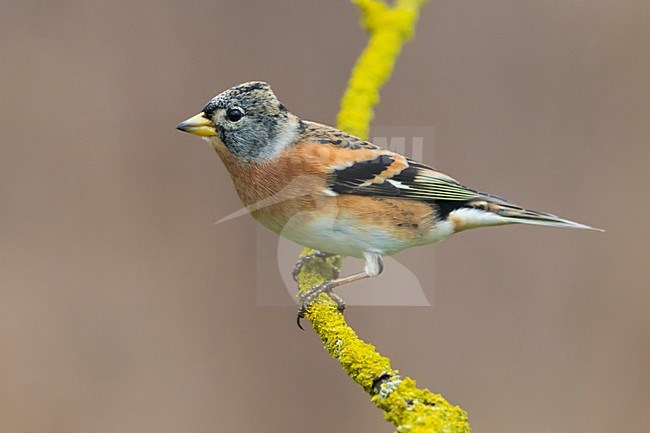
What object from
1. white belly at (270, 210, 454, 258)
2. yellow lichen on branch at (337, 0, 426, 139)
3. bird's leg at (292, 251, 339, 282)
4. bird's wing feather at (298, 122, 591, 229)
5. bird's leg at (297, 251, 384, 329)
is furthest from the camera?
yellow lichen on branch at (337, 0, 426, 139)

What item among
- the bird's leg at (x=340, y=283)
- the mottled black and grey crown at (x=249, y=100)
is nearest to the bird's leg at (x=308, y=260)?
the bird's leg at (x=340, y=283)

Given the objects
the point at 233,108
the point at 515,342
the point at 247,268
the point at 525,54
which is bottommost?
the point at 515,342

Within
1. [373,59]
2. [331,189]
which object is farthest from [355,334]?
[373,59]

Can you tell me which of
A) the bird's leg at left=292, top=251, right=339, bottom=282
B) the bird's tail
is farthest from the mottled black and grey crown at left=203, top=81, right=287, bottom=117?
the bird's tail

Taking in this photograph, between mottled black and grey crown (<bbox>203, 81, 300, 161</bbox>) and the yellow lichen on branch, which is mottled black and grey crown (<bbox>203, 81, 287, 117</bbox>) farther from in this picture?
Answer: the yellow lichen on branch

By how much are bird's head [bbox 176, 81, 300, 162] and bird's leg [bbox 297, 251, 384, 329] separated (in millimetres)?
542

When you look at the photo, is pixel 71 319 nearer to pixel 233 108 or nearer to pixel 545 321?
pixel 233 108

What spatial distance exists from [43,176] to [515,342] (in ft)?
9.98

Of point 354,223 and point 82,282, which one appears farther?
point 82,282

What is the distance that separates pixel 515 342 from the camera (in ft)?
15.4

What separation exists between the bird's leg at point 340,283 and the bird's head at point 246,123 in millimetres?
542

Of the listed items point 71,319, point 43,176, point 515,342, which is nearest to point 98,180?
point 43,176

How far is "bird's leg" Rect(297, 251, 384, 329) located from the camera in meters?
2.84

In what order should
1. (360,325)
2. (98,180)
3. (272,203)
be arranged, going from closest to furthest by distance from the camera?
(272,203) → (360,325) → (98,180)
